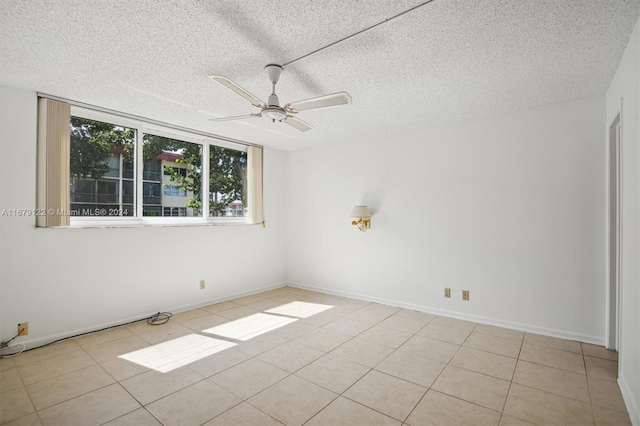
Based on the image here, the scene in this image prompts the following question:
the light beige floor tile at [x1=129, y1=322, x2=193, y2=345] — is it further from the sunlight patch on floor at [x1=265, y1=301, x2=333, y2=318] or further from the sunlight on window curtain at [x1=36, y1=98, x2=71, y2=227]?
the sunlight on window curtain at [x1=36, y1=98, x2=71, y2=227]

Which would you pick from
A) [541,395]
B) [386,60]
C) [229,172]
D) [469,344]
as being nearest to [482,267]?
[469,344]

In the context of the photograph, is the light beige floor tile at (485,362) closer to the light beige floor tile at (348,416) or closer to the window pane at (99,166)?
the light beige floor tile at (348,416)

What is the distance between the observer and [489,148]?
3.88 m

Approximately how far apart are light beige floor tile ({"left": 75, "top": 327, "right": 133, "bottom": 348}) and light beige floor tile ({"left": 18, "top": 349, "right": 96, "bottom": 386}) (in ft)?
0.83

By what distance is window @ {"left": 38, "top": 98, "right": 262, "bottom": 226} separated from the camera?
140 inches

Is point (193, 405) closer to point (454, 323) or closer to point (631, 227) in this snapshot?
point (454, 323)

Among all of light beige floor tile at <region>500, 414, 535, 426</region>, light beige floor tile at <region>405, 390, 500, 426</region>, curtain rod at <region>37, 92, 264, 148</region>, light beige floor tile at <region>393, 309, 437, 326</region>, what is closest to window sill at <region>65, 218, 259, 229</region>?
curtain rod at <region>37, 92, 264, 148</region>

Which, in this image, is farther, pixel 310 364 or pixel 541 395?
pixel 310 364

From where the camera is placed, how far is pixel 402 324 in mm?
3854

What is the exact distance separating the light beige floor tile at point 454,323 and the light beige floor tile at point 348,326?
873 mm

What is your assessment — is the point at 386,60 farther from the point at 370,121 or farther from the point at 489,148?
the point at 489,148

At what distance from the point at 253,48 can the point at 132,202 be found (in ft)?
8.90

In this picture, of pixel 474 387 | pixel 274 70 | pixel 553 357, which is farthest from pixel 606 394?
pixel 274 70

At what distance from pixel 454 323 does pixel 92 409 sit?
361 centimetres
